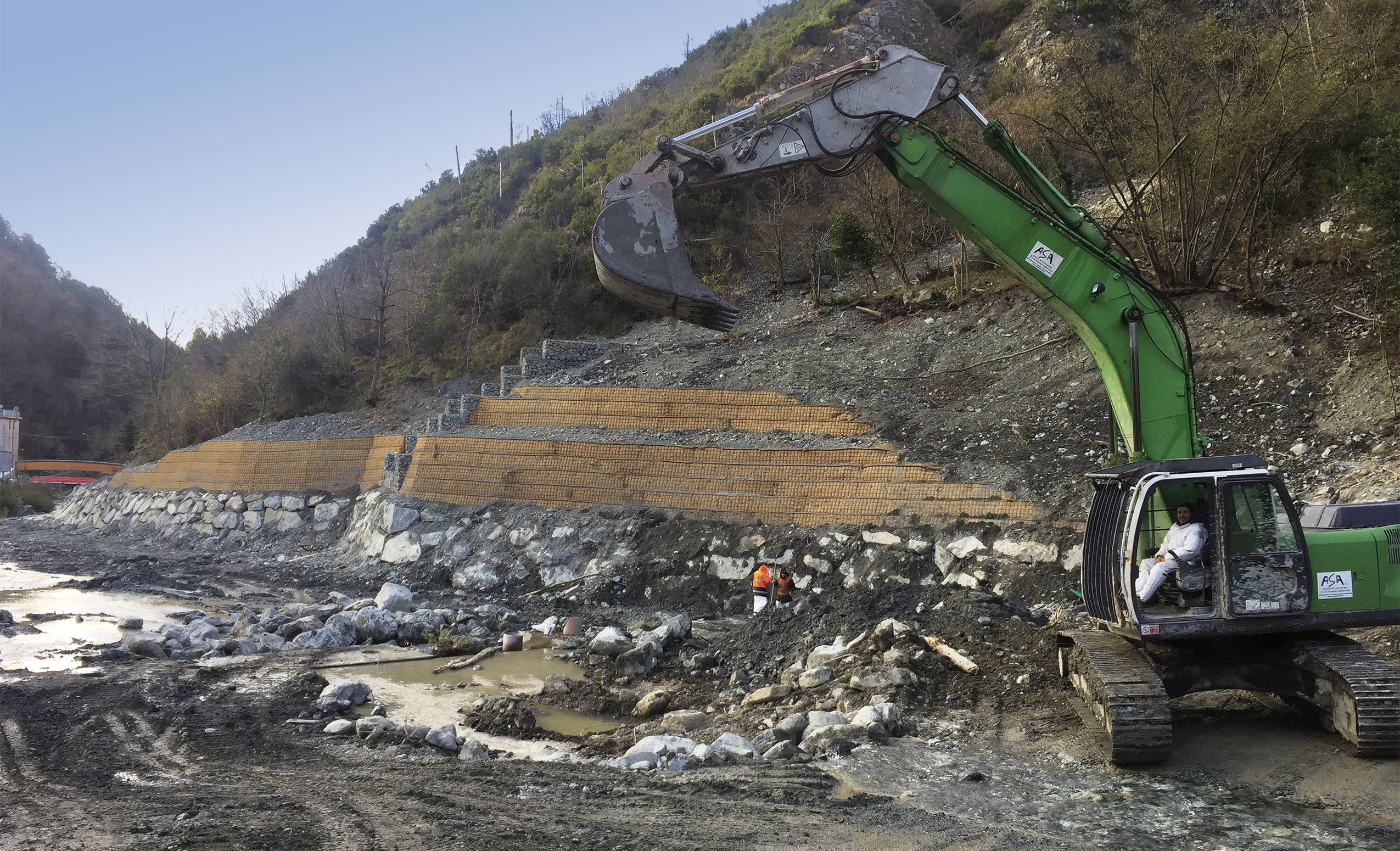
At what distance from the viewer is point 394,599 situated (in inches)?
513

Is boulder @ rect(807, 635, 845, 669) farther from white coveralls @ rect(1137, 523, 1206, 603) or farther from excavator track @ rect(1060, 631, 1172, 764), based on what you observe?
white coveralls @ rect(1137, 523, 1206, 603)

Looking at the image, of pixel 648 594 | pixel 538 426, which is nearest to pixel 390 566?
pixel 538 426

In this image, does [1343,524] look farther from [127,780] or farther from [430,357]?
[430,357]

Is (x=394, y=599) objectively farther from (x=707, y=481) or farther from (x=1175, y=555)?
(x=1175, y=555)

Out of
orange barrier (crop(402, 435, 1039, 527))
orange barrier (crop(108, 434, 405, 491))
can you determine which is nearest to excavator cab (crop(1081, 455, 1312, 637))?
orange barrier (crop(402, 435, 1039, 527))

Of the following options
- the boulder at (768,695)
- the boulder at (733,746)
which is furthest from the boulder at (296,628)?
the boulder at (733,746)

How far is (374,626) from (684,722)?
5697mm

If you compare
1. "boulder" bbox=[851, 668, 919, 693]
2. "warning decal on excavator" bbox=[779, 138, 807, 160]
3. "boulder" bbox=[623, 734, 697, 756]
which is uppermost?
"warning decal on excavator" bbox=[779, 138, 807, 160]

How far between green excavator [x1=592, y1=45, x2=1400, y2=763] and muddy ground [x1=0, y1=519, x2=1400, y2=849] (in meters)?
0.36

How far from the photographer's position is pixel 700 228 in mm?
29609

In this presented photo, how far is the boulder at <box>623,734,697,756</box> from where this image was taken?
655 cm

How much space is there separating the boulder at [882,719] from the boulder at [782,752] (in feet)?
1.91

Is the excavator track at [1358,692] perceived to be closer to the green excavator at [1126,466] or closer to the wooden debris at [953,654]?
the green excavator at [1126,466]

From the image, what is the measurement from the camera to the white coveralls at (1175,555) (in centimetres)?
588
